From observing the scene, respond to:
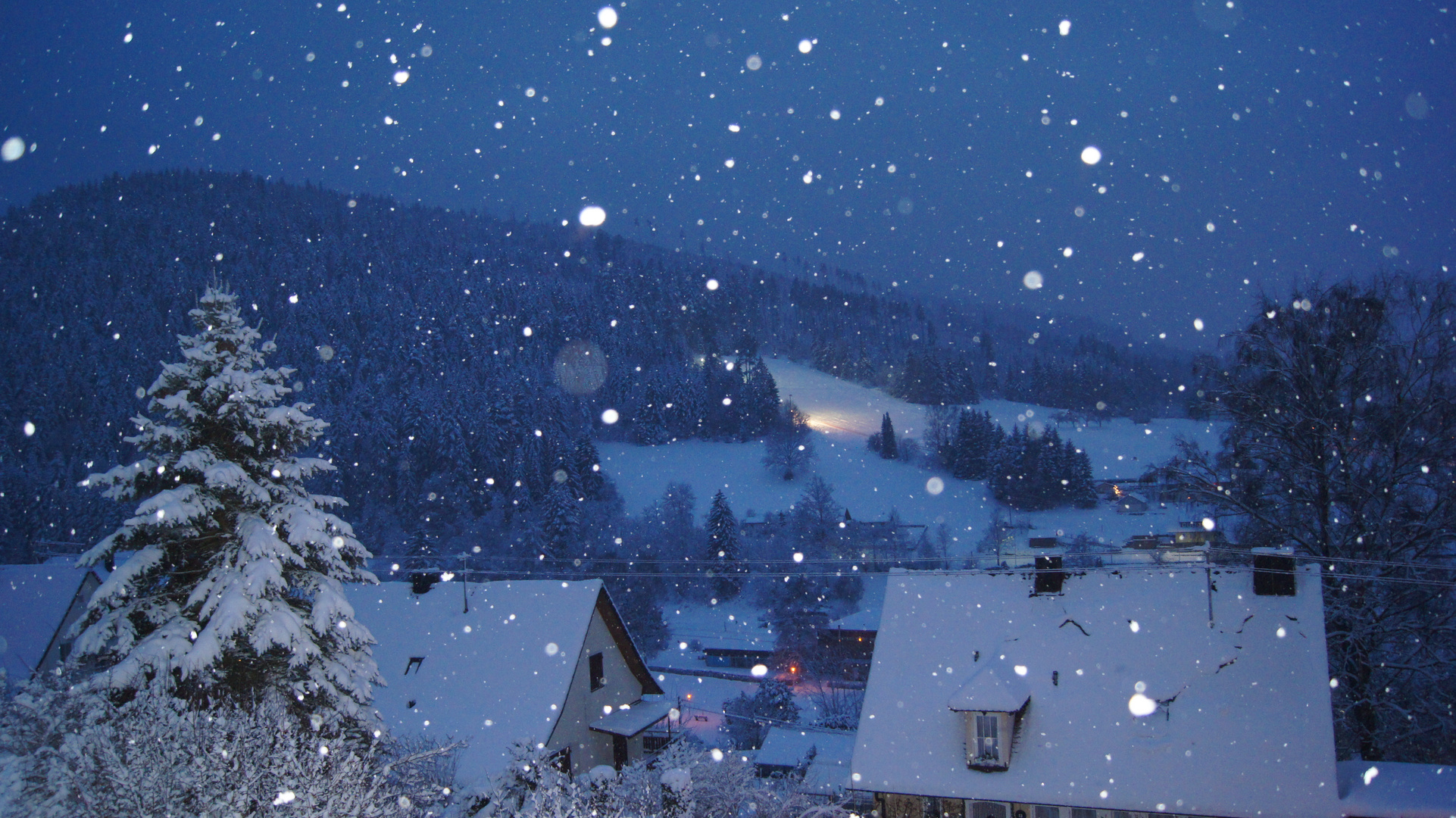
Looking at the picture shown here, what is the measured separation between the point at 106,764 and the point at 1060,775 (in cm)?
1284

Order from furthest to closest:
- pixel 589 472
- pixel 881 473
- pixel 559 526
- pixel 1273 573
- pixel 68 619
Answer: pixel 881 473
pixel 589 472
pixel 559 526
pixel 68 619
pixel 1273 573

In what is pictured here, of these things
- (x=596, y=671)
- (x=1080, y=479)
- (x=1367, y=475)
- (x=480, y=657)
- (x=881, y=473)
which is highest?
(x=881, y=473)

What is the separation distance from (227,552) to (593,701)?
10.6 metres

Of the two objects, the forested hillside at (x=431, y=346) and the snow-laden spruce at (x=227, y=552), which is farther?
the forested hillside at (x=431, y=346)

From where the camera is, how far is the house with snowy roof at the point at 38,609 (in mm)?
23484

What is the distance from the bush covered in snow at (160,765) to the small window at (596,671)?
1036 cm

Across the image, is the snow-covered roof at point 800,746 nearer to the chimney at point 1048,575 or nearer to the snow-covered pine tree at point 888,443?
the chimney at point 1048,575

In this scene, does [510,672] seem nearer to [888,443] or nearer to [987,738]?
[987,738]

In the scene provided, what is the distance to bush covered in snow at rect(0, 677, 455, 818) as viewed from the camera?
24.2 ft

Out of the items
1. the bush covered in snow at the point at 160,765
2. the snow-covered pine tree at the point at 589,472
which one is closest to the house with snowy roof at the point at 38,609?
the bush covered in snow at the point at 160,765

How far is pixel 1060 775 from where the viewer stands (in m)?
12.7

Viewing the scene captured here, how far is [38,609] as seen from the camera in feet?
82.1

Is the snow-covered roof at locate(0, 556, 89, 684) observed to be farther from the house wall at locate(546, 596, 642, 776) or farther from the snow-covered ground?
the snow-covered ground

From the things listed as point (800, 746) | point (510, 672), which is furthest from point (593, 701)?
point (800, 746)
